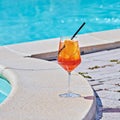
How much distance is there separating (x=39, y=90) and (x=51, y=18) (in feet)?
24.1

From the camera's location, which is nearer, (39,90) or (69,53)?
(69,53)

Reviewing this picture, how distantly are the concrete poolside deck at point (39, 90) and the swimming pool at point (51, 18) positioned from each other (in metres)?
3.70

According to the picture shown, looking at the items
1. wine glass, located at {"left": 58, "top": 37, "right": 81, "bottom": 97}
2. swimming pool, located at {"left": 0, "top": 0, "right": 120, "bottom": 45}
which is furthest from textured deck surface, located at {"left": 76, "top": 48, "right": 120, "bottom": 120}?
swimming pool, located at {"left": 0, "top": 0, "right": 120, "bottom": 45}

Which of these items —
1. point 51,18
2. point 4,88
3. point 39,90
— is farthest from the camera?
point 51,18

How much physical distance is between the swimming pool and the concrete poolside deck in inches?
146

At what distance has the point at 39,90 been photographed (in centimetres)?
350

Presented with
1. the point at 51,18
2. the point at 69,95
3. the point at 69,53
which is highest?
the point at 51,18

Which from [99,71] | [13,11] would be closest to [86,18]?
[13,11]

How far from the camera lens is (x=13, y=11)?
11.5 m

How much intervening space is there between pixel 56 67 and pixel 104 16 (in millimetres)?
6892

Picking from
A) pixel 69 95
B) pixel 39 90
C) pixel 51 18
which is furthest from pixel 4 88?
pixel 51 18

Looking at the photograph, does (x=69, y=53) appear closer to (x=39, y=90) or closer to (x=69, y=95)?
(x=69, y=95)

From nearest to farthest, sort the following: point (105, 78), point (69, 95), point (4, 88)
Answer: point (69, 95) → point (4, 88) → point (105, 78)

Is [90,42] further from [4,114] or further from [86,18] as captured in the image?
→ [86,18]
